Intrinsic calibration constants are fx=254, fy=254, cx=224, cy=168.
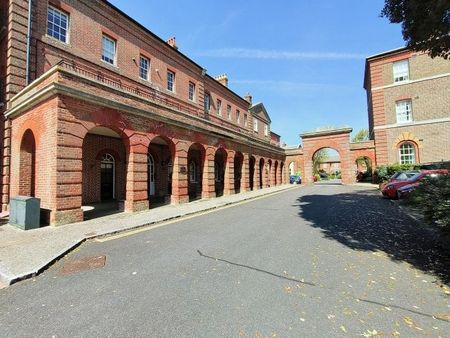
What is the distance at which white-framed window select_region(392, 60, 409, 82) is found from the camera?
26609mm

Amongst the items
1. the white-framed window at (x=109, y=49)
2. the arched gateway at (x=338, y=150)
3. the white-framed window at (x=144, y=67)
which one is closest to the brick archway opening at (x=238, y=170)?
the white-framed window at (x=144, y=67)

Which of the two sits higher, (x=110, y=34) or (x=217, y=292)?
(x=110, y=34)

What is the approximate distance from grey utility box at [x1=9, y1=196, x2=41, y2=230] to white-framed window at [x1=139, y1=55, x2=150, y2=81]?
11357 millimetres

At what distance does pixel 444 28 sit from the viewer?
5.23m

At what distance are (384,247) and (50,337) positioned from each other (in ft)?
21.5

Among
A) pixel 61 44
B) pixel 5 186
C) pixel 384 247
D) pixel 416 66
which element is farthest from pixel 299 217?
pixel 416 66

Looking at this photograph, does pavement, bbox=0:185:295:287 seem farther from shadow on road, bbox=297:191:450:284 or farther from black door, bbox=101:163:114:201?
shadow on road, bbox=297:191:450:284

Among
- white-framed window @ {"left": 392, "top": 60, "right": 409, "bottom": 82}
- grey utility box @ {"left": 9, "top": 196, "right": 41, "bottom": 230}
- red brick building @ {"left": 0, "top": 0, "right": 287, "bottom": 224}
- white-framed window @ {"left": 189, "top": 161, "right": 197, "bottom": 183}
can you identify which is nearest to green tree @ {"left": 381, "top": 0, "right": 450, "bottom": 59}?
red brick building @ {"left": 0, "top": 0, "right": 287, "bottom": 224}

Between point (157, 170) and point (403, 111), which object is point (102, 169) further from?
point (403, 111)

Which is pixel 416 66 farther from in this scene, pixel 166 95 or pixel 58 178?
pixel 58 178

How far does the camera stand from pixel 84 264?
17.1ft

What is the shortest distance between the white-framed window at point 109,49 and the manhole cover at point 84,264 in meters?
13.1

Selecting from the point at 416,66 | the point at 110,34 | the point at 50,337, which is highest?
the point at 416,66

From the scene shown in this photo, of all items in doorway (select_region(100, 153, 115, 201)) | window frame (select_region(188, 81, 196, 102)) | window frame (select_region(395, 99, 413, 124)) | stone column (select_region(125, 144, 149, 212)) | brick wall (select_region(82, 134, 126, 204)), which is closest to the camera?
stone column (select_region(125, 144, 149, 212))
